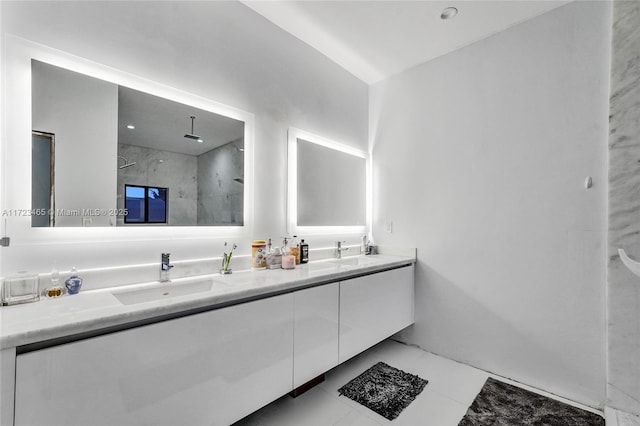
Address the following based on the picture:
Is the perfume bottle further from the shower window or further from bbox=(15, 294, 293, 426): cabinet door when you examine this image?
bbox=(15, 294, 293, 426): cabinet door

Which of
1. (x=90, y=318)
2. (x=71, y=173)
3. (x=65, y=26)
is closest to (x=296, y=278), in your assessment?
(x=90, y=318)

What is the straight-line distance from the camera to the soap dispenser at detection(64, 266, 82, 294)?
1271 mm

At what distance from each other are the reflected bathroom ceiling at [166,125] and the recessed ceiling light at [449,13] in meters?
1.65

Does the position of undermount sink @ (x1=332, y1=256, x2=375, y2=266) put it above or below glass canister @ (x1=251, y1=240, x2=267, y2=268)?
below

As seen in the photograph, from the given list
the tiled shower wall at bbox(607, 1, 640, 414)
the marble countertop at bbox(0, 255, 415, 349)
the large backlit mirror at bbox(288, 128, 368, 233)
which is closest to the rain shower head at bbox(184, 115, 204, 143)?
the large backlit mirror at bbox(288, 128, 368, 233)

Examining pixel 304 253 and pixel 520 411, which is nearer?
pixel 520 411

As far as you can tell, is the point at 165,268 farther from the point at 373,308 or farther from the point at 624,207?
the point at 624,207

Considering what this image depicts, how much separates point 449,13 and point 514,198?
1.41 metres

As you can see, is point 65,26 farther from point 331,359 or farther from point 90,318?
point 331,359

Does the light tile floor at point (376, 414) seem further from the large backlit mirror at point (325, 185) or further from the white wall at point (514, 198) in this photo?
the large backlit mirror at point (325, 185)

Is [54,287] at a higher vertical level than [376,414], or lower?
higher

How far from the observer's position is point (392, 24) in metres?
2.15

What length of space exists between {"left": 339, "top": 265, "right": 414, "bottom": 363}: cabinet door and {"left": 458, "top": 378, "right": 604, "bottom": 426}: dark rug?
2.35 feet

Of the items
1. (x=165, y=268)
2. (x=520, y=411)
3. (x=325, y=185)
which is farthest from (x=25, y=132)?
(x=520, y=411)
